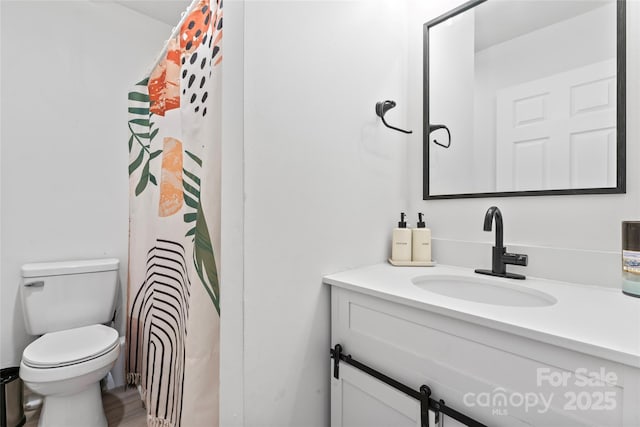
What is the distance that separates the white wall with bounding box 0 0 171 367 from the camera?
156cm

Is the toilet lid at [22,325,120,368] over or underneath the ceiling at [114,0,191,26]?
underneath

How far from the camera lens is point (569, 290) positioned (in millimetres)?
854

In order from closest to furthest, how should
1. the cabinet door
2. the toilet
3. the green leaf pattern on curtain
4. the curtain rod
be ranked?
the cabinet door < the curtain rod < the toilet < the green leaf pattern on curtain

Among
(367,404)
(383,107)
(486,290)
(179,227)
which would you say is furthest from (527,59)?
(179,227)

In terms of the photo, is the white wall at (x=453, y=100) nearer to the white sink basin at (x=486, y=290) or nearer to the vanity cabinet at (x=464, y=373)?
the white sink basin at (x=486, y=290)

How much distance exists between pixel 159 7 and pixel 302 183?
1819 millimetres

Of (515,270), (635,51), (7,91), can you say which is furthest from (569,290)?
(7,91)

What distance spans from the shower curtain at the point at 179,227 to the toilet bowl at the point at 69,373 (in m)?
0.20

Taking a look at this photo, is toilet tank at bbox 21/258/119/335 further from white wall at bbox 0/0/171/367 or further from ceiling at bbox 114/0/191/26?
ceiling at bbox 114/0/191/26

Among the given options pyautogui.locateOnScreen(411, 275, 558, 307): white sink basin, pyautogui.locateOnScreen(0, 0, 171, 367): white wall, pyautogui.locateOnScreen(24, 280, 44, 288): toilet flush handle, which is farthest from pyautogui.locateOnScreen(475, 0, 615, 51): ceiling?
pyautogui.locateOnScreen(24, 280, 44, 288): toilet flush handle

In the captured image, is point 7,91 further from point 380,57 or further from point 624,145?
point 624,145

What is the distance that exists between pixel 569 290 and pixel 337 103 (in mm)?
940

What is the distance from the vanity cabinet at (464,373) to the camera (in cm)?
51

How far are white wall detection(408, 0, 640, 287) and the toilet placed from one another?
163cm
